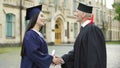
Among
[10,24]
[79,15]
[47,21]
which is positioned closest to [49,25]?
[47,21]

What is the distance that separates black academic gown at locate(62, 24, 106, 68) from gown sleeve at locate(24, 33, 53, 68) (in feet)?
1.74

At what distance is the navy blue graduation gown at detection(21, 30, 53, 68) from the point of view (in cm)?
551

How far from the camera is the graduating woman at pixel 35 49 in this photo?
5.52m

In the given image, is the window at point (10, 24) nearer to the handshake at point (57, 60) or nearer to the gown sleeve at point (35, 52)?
the handshake at point (57, 60)

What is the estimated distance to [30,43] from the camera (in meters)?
5.53

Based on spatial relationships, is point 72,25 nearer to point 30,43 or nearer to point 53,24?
point 53,24

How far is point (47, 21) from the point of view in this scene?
151 feet

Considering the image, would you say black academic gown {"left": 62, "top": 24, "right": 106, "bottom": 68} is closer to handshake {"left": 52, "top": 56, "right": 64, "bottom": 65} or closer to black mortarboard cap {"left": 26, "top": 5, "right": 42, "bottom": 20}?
handshake {"left": 52, "top": 56, "right": 64, "bottom": 65}

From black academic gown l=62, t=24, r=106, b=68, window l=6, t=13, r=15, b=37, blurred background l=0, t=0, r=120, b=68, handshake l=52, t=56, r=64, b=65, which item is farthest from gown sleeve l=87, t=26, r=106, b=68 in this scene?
window l=6, t=13, r=15, b=37

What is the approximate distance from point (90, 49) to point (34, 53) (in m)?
0.88

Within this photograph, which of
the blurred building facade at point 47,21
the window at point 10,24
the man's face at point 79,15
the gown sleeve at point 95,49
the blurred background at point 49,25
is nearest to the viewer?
the gown sleeve at point 95,49

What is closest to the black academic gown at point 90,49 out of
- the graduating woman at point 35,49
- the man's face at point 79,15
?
the man's face at point 79,15

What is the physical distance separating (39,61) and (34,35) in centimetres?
41

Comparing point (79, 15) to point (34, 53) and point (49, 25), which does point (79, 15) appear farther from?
point (49, 25)
